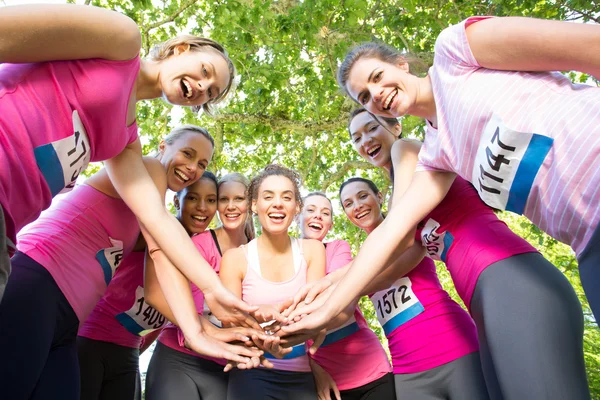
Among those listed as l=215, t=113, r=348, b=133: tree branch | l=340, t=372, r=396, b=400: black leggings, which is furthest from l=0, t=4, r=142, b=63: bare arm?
l=215, t=113, r=348, b=133: tree branch

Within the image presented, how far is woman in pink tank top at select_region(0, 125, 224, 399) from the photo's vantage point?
5.45ft

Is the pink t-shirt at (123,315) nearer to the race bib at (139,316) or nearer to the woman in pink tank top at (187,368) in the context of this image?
the race bib at (139,316)

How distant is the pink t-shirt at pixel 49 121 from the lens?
53.2 inches

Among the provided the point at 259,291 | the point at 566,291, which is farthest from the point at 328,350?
the point at 566,291

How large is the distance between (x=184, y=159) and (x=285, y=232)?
838mm

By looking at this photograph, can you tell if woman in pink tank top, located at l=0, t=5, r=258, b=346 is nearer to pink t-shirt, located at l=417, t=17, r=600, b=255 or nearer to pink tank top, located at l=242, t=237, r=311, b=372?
pink tank top, located at l=242, t=237, r=311, b=372

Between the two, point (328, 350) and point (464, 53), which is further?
point (328, 350)

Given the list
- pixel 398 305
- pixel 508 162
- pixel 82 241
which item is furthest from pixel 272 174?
pixel 508 162

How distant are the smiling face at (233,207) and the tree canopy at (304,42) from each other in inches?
96.6

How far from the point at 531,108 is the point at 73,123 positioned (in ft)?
5.14

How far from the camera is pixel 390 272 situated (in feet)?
8.00

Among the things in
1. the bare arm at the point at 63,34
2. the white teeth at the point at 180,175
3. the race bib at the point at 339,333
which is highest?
the bare arm at the point at 63,34

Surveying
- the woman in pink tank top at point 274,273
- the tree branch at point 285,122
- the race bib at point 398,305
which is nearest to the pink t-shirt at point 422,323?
the race bib at point 398,305

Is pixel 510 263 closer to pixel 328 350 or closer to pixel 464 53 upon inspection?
pixel 464 53
